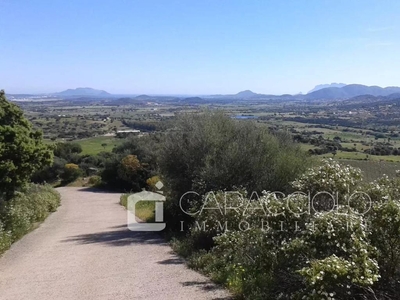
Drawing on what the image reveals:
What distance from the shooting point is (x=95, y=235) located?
14.7 m

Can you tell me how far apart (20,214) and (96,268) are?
674 centimetres

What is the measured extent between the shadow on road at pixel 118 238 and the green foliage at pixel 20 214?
187 cm

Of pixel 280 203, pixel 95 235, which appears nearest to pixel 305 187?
pixel 280 203

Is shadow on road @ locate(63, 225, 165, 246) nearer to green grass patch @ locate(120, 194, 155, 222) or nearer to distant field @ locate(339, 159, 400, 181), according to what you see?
green grass patch @ locate(120, 194, 155, 222)

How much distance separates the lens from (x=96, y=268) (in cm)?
977

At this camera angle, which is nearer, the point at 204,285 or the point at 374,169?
the point at 204,285

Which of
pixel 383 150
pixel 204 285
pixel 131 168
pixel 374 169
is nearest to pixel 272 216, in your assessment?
pixel 204 285

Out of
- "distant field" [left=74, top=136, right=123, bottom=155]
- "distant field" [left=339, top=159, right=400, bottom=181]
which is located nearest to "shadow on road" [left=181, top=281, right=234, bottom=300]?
"distant field" [left=339, top=159, right=400, bottom=181]

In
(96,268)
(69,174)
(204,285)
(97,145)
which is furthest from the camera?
(97,145)

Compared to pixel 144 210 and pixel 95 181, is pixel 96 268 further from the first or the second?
pixel 95 181

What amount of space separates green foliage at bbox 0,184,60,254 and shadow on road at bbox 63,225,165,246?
1868mm

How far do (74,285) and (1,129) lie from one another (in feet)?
23.6

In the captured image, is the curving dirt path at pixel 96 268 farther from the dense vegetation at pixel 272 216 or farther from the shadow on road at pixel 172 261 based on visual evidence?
the dense vegetation at pixel 272 216

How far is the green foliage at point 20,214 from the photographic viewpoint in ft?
42.1
